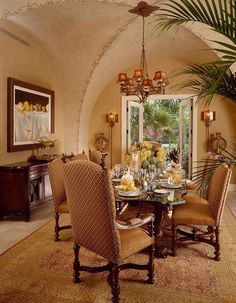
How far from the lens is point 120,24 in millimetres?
4664

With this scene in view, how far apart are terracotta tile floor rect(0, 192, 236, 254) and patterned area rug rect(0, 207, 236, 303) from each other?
0.25 m

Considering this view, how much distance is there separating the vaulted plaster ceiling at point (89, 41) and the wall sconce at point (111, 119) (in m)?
0.54

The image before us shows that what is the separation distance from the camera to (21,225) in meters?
4.06

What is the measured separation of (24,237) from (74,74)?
3642 millimetres

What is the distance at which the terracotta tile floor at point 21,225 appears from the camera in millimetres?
3452

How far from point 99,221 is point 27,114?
3.48 meters

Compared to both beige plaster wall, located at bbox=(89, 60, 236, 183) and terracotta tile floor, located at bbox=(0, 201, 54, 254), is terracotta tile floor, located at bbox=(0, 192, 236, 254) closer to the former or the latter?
terracotta tile floor, located at bbox=(0, 201, 54, 254)

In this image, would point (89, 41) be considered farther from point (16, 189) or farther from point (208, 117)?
point (208, 117)

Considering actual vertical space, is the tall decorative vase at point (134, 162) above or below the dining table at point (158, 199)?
above

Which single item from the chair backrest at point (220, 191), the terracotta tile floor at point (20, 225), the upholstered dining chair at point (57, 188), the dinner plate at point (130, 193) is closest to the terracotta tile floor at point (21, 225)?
the terracotta tile floor at point (20, 225)

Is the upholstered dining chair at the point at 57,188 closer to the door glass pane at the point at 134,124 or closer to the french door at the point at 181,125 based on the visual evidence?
the french door at the point at 181,125

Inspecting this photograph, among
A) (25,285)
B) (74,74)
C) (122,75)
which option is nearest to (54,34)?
(74,74)

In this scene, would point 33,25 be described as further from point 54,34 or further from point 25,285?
point 25,285

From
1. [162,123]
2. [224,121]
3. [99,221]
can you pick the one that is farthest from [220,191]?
[162,123]
